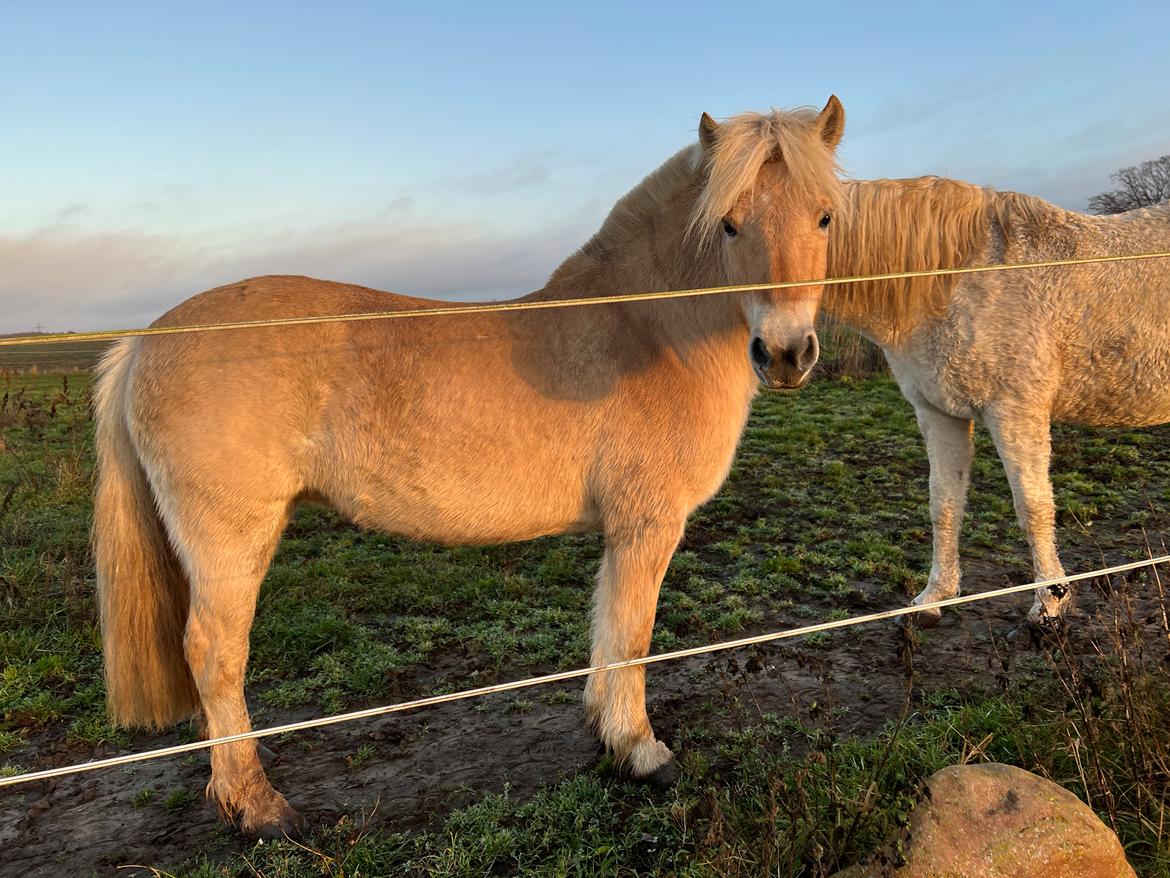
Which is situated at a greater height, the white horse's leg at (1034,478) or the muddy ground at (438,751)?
the white horse's leg at (1034,478)

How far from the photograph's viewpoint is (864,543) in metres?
6.23

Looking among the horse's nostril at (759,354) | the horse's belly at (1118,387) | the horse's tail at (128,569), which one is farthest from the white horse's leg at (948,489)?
the horse's tail at (128,569)

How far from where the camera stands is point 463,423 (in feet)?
9.95

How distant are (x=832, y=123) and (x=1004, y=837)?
9.28 ft

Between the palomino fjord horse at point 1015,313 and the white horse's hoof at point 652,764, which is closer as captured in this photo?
the white horse's hoof at point 652,764

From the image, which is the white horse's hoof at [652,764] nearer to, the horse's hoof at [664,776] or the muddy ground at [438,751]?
the horse's hoof at [664,776]

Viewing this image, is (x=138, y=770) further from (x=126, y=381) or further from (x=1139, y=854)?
(x=1139, y=854)

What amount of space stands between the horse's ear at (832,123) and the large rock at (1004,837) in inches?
102

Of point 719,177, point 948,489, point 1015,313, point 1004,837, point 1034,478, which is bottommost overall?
point 1004,837

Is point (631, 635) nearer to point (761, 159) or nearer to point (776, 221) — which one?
point (776, 221)

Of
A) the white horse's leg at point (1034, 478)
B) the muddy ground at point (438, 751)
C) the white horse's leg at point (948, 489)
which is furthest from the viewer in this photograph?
the white horse's leg at point (948, 489)

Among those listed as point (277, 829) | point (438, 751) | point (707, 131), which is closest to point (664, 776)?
point (438, 751)

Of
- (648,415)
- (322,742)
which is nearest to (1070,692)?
(648,415)

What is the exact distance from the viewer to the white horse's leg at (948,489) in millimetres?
4883
